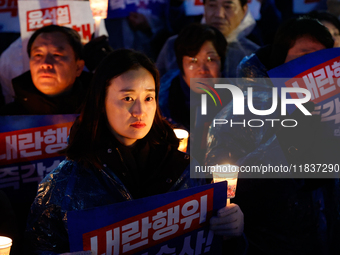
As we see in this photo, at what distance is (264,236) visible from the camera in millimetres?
2326

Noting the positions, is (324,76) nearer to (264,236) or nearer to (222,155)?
(222,155)

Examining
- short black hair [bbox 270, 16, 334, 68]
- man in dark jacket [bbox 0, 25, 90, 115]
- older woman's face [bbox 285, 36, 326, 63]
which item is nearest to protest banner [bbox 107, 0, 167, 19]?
man in dark jacket [bbox 0, 25, 90, 115]

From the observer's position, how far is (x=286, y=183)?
2.27 metres

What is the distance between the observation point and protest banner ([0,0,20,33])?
4.37m

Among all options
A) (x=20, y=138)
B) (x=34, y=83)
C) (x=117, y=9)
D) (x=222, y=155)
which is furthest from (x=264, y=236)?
(x=117, y=9)

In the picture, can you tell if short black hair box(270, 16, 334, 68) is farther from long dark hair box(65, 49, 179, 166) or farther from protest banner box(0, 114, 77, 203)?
protest banner box(0, 114, 77, 203)

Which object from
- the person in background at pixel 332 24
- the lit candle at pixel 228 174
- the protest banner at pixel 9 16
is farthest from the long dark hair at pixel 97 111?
the protest banner at pixel 9 16

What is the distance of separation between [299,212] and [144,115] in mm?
1189

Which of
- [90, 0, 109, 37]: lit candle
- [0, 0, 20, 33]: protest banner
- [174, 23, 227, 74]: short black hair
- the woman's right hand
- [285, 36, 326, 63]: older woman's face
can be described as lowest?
the woman's right hand

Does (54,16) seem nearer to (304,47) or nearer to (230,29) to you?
(230,29)

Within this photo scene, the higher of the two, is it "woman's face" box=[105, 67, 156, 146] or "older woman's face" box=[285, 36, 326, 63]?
"older woman's face" box=[285, 36, 326, 63]

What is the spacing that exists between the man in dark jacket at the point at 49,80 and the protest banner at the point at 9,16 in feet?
5.19

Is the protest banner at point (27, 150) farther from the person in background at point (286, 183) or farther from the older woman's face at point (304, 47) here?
the older woman's face at point (304, 47)

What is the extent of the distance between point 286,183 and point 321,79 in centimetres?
70
